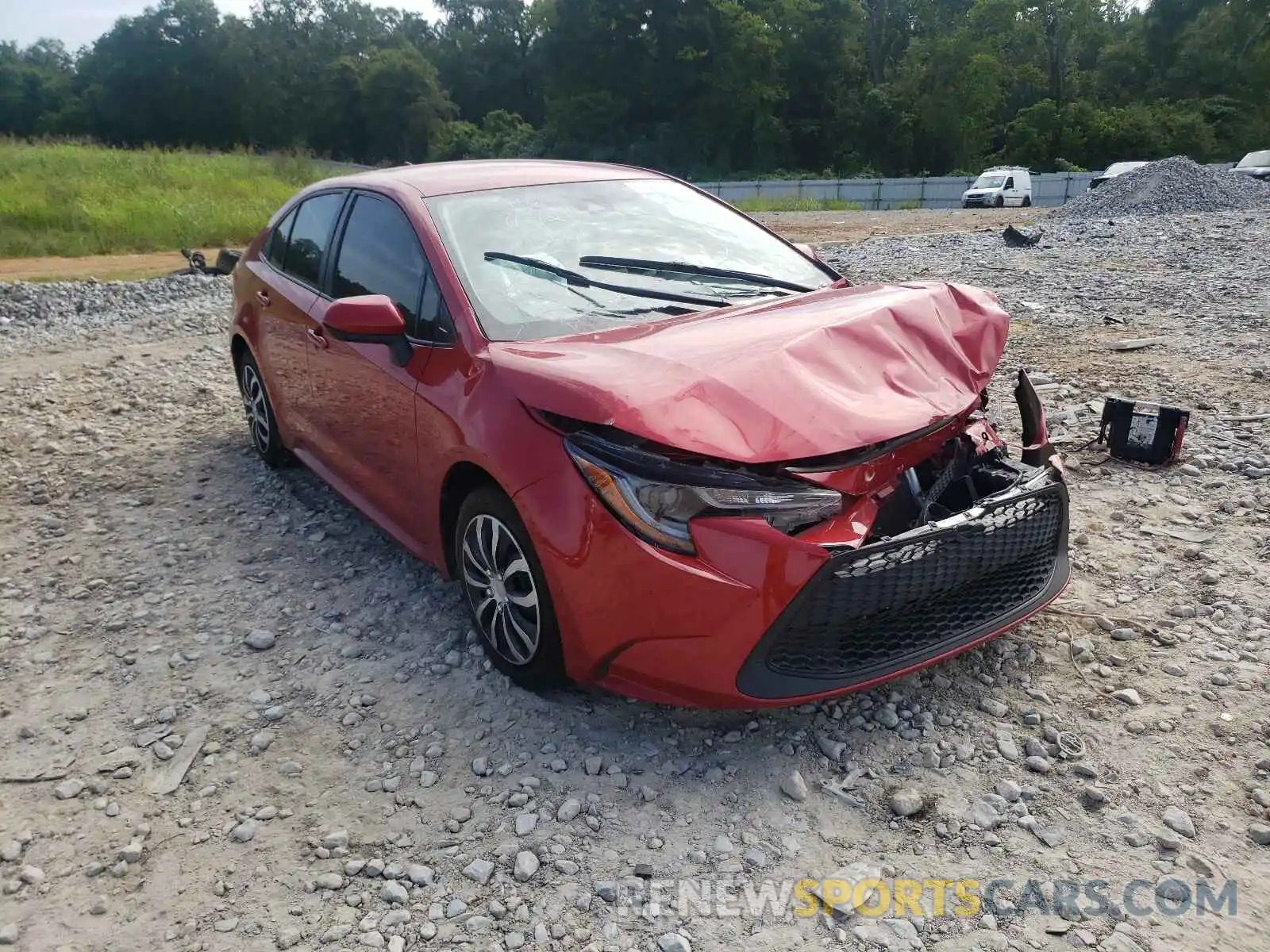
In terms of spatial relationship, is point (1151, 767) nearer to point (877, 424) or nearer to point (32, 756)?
point (877, 424)

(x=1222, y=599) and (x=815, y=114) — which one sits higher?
(x=815, y=114)

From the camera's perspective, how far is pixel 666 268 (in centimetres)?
384

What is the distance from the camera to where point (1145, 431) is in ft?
16.1

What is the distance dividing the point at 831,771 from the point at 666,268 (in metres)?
2.03

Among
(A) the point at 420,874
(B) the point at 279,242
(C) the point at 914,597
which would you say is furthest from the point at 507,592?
(B) the point at 279,242

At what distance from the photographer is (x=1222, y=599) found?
3.66m

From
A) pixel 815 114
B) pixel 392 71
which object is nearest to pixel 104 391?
pixel 815 114

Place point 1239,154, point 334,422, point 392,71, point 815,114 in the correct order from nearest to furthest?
1. point 334,422
2. point 1239,154
3. point 815,114
4. point 392,71

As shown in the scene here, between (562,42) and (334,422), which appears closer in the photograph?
(334,422)

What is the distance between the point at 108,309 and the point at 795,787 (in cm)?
1135

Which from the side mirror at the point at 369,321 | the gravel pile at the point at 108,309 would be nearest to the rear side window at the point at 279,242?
the side mirror at the point at 369,321

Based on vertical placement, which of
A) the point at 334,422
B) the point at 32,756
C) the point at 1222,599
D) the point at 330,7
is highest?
the point at 330,7

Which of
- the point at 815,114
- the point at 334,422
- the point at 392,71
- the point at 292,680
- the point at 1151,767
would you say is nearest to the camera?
the point at 1151,767

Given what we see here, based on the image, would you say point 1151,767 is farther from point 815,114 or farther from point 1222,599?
point 815,114
